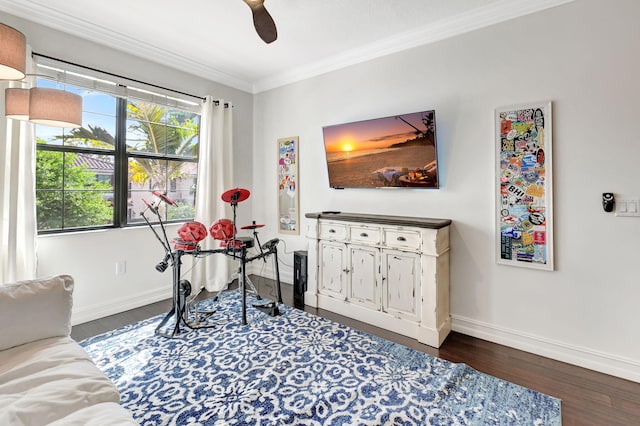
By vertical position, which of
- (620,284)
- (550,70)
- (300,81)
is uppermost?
(300,81)

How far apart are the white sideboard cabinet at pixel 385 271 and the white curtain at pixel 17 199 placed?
249 cm

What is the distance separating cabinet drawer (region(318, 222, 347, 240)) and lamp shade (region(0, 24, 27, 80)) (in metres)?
2.50

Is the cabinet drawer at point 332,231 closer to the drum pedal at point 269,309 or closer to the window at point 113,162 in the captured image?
the drum pedal at point 269,309

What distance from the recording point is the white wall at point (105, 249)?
9.22 ft

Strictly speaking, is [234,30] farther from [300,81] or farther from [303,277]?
[303,277]

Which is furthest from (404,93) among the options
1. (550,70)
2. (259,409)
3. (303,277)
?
(259,409)

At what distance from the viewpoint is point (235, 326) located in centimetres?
287

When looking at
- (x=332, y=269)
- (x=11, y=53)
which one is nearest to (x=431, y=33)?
(x=332, y=269)

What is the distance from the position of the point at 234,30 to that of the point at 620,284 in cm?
383

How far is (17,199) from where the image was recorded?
2543 mm

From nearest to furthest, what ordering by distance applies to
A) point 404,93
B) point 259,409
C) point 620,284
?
point 259,409 → point 620,284 → point 404,93

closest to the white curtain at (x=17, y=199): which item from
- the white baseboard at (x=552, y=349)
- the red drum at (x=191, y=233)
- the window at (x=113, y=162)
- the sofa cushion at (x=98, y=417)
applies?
the window at (x=113, y=162)

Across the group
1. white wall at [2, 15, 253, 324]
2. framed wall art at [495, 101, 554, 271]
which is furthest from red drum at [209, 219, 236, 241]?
framed wall art at [495, 101, 554, 271]

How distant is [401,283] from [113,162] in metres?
3.20
